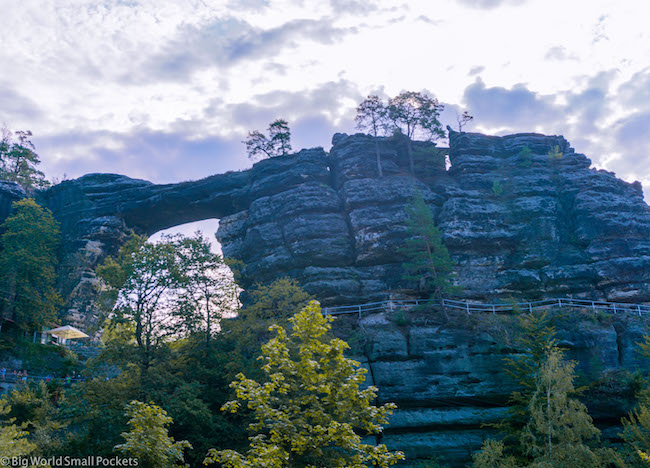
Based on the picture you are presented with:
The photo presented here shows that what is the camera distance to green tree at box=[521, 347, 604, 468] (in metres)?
21.0

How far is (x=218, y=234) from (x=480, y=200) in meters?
26.3

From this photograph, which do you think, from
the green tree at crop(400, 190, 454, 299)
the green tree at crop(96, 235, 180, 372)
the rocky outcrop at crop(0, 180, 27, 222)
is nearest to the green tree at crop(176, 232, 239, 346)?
the green tree at crop(96, 235, 180, 372)

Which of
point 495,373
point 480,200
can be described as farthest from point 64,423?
point 480,200

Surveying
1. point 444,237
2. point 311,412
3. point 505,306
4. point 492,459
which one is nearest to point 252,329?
point 492,459

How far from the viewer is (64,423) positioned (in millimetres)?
24078

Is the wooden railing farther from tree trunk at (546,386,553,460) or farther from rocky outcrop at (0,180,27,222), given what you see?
rocky outcrop at (0,180,27,222)

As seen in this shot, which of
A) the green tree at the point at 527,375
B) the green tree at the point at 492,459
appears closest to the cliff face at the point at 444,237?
the green tree at the point at 527,375

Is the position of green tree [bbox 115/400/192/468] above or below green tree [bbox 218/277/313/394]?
below

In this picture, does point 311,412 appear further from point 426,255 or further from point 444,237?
point 444,237

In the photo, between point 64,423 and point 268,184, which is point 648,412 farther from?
point 268,184

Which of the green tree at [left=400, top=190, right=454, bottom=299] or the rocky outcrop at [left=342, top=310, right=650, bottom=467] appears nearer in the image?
the rocky outcrop at [left=342, top=310, right=650, bottom=467]

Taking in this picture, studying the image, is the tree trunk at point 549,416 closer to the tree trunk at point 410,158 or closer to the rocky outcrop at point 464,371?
the rocky outcrop at point 464,371

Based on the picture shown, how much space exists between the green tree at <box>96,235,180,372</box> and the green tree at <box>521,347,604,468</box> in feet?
67.5

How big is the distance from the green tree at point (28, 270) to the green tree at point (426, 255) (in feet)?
98.2
